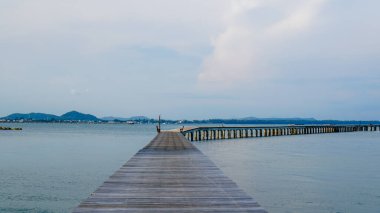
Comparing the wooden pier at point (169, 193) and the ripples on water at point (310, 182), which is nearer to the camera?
the wooden pier at point (169, 193)

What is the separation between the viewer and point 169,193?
38.8 ft

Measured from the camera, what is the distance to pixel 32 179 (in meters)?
25.1

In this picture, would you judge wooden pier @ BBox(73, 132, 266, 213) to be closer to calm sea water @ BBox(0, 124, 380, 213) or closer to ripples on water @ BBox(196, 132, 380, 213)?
calm sea water @ BBox(0, 124, 380, 213)

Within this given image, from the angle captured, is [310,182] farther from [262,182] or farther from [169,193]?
[169,193]

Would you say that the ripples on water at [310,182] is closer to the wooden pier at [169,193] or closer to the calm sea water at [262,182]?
the calm sea water at [262,182]

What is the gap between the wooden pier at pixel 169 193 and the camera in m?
9.87

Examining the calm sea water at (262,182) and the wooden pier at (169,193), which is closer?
the wooden pier at (169,193)

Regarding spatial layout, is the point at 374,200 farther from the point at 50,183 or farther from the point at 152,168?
the point at 50,183

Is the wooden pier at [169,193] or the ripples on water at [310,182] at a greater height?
the wooden pier at [169,193]

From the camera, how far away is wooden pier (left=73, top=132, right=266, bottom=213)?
9867mm

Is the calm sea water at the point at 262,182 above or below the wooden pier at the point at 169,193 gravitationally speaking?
below

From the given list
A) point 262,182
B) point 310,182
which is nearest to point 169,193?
point 262,182

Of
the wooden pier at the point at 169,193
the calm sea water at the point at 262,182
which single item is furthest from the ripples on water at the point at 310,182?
the wooden pier at the point at 169,193

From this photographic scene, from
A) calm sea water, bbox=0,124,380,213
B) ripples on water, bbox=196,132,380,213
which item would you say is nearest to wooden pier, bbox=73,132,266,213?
calm sea water, bbox=0,124,380,213
